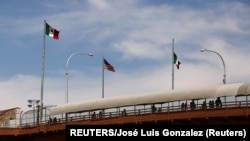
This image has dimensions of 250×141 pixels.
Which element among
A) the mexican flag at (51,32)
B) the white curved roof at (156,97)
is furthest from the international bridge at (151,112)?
the mexican flag at (51,32)

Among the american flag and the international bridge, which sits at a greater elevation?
the american flag

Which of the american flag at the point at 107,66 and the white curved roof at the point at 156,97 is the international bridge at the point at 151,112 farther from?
the american flag at the point at 107,66

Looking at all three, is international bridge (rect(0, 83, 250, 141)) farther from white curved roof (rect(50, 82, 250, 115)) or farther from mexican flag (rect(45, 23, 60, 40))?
mexican flag (rect(45, 23, 60, 40))

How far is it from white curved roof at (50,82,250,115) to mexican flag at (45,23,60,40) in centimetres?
1108

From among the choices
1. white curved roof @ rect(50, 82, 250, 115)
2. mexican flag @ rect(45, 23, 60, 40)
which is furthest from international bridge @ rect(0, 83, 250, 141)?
mexican flag @ rect(45, 23, 60, 40)

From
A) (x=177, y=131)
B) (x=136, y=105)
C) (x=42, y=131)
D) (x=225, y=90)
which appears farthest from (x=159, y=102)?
(x=177, y=131)

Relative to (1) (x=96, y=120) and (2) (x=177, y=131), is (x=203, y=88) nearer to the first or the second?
(1) (x=96, y=120)

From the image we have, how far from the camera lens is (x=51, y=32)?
285 feet

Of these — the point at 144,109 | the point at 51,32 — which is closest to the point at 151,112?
the point at 144,109

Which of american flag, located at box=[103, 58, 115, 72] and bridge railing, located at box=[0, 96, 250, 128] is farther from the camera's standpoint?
american flag, located at box=[103, 58, 115, 72]

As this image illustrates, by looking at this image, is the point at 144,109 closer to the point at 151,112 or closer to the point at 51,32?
the point at 151,112

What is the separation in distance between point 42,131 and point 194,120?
22.8m

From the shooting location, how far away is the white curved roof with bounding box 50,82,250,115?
59.3 m

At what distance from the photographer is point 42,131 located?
7431 centimetres
